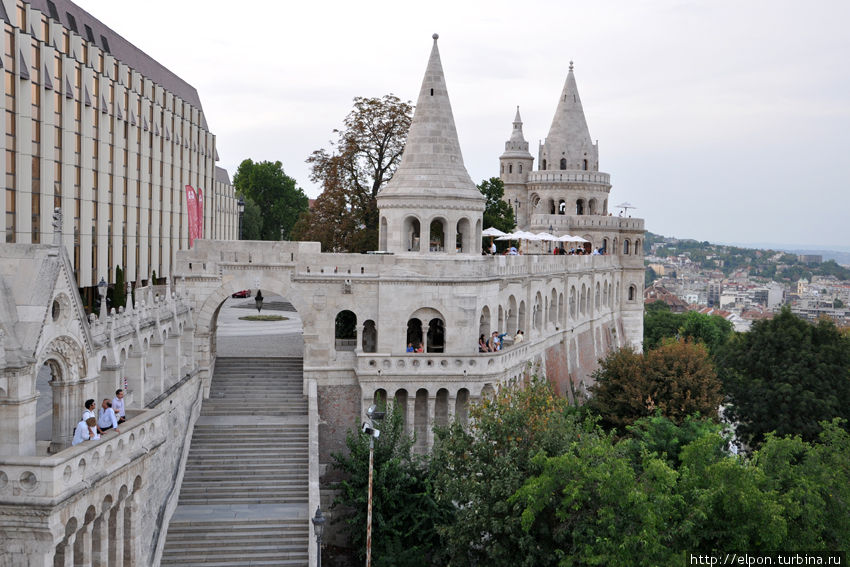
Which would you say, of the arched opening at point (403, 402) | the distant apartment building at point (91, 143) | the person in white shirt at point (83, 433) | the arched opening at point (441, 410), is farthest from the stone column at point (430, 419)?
the person in white shirt at point (83, 433)

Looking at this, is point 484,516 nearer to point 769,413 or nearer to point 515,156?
point 769,413

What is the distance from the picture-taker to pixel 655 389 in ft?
142

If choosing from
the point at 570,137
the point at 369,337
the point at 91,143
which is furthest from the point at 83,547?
the point at 570,137

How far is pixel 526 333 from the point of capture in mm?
44812

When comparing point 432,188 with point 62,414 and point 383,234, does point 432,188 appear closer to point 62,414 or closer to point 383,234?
point 383,234

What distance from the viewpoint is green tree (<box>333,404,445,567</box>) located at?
30.3 metres

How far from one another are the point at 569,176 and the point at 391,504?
1883 inches

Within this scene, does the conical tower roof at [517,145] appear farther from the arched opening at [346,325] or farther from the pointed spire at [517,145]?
the arched opening at [346,325]

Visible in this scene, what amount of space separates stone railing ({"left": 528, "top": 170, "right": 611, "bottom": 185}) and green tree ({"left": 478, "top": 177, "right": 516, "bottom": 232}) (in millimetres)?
10906

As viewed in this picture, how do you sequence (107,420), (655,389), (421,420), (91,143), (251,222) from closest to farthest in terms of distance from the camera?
(107,420) < (421,420) < (655,389) < (91,143) < (251,222)

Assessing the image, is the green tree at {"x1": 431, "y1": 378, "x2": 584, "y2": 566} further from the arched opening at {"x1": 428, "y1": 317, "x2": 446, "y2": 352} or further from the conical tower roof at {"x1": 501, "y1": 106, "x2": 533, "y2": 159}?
the conical tower roof at {"x1": 501, "y1": 106, "x2": 533, "y2": 159}

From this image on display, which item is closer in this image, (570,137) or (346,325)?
(346,325)

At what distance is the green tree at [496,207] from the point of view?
60.8 meters

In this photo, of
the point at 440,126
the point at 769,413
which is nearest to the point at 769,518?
the point at 440,126
